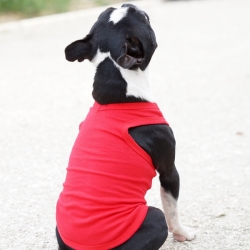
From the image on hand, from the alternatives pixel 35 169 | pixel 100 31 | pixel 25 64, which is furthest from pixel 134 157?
pixel 25 64

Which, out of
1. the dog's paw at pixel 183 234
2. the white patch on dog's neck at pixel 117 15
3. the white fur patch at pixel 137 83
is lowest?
the dog's paw at pixel 183 234

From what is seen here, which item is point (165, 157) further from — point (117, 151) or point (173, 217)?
point (173, 217)

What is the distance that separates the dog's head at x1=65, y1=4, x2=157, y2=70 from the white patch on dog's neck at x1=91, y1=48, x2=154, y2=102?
0.8 inches

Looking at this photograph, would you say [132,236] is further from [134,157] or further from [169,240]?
[169,240]

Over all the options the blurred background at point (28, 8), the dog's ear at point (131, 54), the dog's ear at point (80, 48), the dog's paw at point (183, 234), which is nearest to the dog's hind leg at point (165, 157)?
the dog's paw at point (183, 234)

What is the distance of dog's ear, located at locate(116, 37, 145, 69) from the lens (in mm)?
2824

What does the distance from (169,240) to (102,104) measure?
1.08 metres

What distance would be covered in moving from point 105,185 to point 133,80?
0.63 metres

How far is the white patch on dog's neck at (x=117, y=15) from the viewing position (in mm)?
3053

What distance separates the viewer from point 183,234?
3.53m

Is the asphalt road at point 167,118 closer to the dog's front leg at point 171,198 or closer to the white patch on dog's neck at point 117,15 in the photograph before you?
the dog's front leg at point 171,198

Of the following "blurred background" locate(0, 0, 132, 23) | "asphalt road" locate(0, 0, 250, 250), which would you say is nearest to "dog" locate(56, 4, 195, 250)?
"asphalt road" locate(0, 0, 250, 250)

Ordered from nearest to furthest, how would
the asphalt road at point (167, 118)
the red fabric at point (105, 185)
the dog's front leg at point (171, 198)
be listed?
the red fabric at point (105, 185) → the dog's front leg at point (171, 198) → the asphalt road at point (167, 118)

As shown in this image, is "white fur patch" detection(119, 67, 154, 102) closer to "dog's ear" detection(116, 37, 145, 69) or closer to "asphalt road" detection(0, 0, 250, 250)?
"dog's ear" detection(116, 37, 145, 69)
